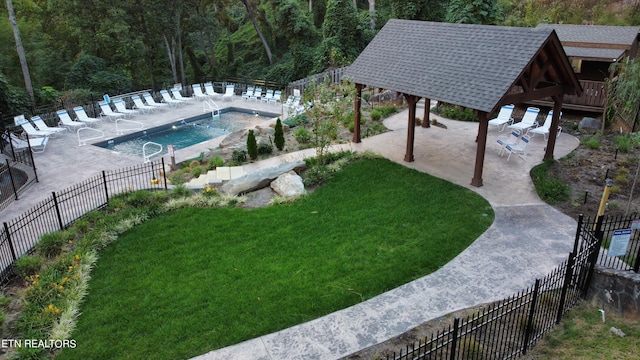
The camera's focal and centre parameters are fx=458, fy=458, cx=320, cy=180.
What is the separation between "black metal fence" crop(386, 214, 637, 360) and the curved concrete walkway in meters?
0.55

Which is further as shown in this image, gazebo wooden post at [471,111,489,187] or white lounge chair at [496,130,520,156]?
white lounge chair at [496,130,520,156]

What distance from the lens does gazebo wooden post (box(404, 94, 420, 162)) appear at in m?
13.5

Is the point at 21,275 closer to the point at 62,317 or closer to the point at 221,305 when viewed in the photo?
the point at 62,317

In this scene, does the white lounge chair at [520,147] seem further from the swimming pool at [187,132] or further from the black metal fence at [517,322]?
the swimming pool at [187,132]

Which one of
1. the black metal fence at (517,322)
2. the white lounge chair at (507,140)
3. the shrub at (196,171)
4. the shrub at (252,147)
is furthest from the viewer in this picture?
the shrub at (252,147)

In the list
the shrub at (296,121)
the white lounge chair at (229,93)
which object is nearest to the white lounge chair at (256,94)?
the white lounge chair at (229,93)

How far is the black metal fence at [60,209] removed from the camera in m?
9.32

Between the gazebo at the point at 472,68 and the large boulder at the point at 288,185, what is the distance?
3.90 metres

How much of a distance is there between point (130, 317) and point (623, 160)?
46.4 ft

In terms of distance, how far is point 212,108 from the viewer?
22703 millimetres

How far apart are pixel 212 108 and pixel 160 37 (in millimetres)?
7959

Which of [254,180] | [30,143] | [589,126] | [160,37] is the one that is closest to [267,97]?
[160,37]

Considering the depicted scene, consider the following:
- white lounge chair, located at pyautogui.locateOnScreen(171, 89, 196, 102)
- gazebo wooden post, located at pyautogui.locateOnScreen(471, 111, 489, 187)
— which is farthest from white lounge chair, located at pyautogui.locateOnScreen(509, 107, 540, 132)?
white lounge chair, located at pyautogui.locateOnScreen(171, 89, 196, 102)

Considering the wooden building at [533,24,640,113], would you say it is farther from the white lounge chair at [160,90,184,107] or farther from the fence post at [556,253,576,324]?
the white lounge chair at [160,90,184,107]
